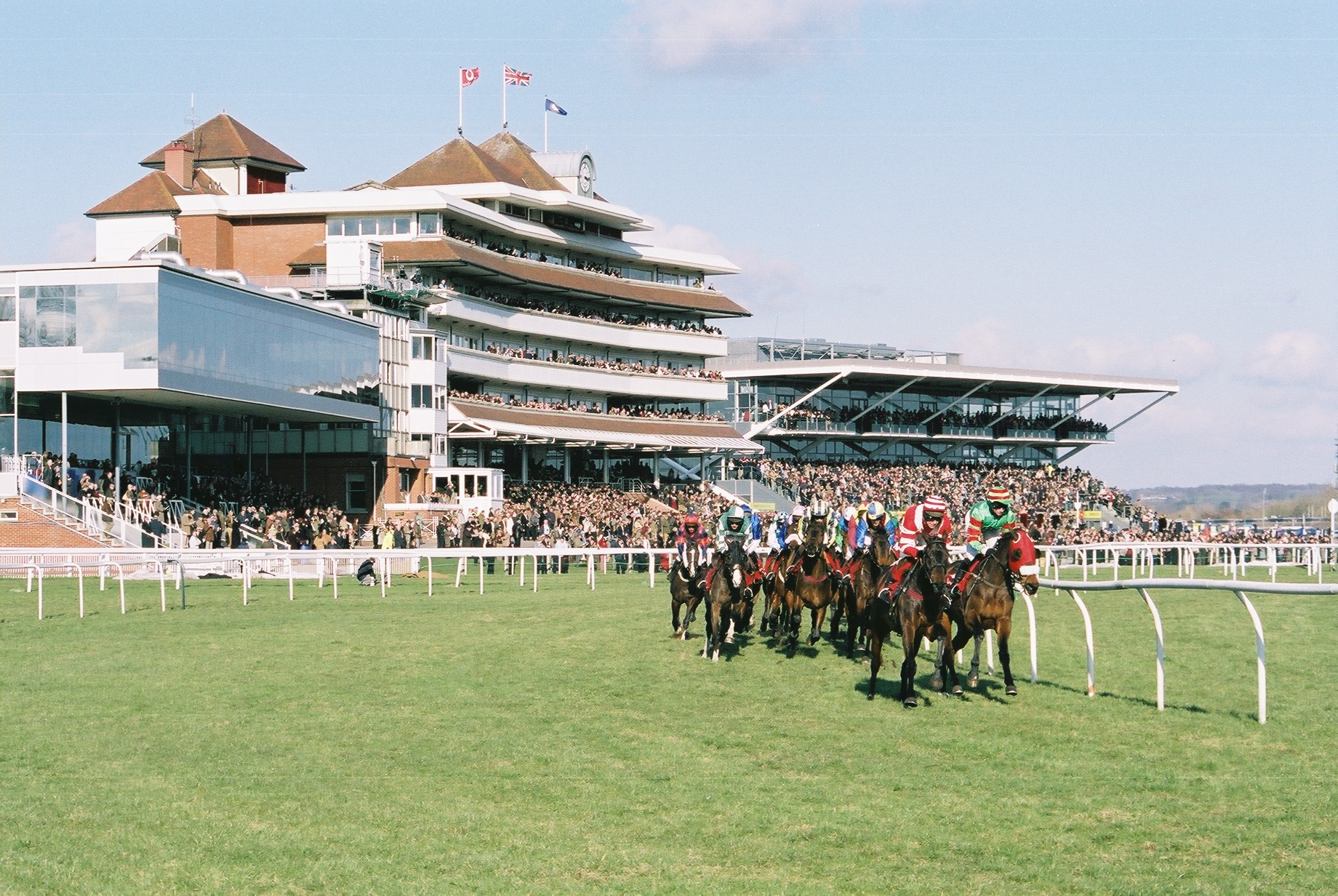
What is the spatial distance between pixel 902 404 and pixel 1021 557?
188 feet

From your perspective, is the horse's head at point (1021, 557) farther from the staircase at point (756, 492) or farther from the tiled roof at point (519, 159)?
the tiled roof at point (519, 159)

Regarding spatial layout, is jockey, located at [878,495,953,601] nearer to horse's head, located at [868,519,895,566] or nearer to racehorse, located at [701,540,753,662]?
horse's head, located at [868,519,895,566]

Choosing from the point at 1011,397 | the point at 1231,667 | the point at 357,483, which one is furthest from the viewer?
the point at 1011,397

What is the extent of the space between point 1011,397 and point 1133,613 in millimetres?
53445

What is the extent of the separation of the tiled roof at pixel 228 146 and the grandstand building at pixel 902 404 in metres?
21.1

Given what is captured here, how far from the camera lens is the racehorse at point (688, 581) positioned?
54.6ft

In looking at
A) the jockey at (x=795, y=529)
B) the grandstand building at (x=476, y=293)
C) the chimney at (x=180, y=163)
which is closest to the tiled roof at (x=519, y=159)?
the grandstand building at (x=476, y=293)

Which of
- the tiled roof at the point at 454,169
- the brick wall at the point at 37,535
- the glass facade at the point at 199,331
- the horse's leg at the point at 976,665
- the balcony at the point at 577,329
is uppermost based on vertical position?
the tiled roof at the point at 454,169

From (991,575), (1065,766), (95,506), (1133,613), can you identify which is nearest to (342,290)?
(95,506)

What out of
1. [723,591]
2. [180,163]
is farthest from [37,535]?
[180,163]

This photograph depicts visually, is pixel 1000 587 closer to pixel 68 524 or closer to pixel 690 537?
pixel 690 537

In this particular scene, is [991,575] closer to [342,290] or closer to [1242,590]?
[1242,590]

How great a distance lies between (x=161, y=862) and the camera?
723 cm

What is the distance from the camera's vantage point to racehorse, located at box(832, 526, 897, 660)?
1423 centimetres
